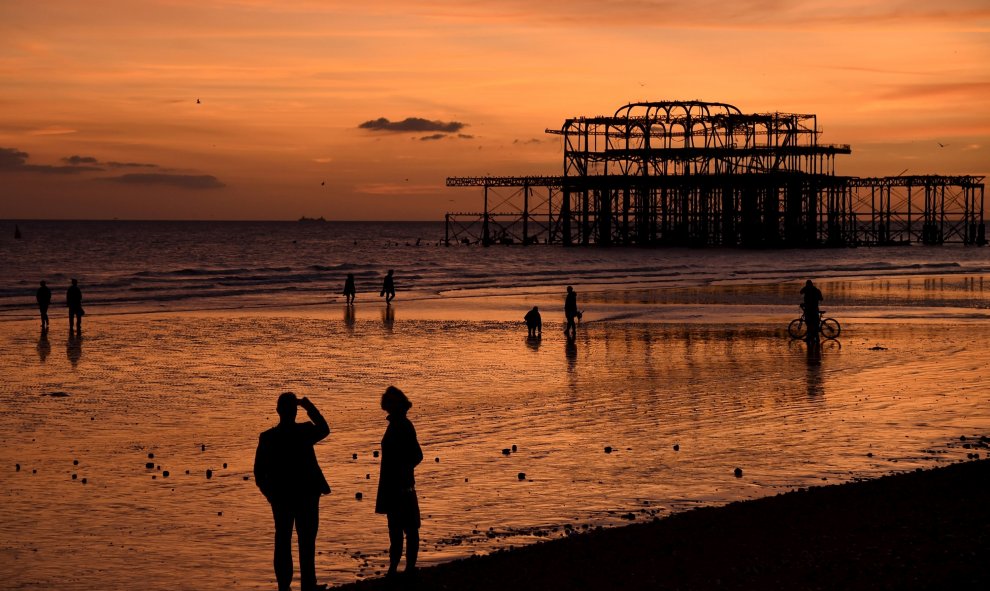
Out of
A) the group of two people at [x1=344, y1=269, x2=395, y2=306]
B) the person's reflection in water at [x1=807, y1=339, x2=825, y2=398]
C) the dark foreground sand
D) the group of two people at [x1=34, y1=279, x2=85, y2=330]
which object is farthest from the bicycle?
the group of two people at [x1=34, y1=279, x2=85, y2=330]

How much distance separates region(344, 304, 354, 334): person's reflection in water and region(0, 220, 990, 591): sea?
14 cm

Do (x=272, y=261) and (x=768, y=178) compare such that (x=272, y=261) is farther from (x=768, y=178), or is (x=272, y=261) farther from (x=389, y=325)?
(x=389, y=325)

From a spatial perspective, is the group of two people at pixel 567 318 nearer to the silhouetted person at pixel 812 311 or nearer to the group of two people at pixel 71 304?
the silhouetted person at pixel 812 311

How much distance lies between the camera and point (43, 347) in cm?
2675

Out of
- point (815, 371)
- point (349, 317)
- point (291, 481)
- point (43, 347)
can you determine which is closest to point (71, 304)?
point (43, 347)

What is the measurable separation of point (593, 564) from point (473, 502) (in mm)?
2697

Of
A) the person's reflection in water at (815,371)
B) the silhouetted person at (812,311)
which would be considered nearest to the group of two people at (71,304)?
the silhouetted person at (812,311)

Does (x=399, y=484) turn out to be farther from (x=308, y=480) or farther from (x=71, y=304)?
(x=71, y=304)

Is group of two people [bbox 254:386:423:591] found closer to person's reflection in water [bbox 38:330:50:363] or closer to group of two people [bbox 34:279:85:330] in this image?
person's reflection in water [bbox 38:330:50:363]

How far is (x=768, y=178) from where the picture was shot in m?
92.4

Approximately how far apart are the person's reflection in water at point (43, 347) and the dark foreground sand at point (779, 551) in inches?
668

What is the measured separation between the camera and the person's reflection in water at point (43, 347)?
24.8m

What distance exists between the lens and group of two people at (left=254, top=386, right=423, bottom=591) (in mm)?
8695

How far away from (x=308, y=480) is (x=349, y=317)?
27659mm
